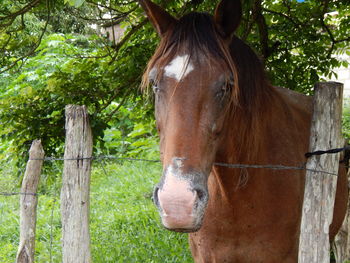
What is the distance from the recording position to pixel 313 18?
4.84 meters

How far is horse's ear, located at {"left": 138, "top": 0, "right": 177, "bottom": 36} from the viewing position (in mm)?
2404

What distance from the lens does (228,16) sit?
7.74ft

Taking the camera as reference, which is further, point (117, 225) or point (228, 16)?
point (117, 225)

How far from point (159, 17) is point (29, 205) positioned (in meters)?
1.44

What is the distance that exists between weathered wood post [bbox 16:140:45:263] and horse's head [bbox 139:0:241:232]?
1.02 m

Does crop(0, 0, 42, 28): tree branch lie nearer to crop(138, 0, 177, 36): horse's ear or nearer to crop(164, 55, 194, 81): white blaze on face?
crop(138, 0, 177, 36): horse's ear

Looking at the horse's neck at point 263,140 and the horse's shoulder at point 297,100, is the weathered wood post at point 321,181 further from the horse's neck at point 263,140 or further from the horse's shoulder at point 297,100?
the horse's shoulder at point 297,100

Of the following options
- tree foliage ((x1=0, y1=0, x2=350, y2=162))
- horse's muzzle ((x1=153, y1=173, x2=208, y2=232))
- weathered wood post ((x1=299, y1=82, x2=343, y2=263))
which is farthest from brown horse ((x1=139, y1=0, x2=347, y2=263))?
tree foliage ((x1=0, y1=0, x2=350, y2=162))

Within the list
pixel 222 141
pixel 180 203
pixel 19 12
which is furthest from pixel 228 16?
pixel 19 12

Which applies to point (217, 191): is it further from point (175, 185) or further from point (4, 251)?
point (4, 251)

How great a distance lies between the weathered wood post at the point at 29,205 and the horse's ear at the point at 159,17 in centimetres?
108

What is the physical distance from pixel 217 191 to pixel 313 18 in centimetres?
299

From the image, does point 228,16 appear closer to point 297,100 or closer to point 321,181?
point 321,181

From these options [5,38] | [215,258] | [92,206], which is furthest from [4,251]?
[215,258]
